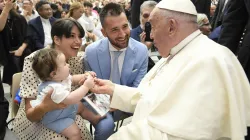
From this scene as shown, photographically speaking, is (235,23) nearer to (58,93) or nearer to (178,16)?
(178,16)

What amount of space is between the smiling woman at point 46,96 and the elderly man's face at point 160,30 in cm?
69

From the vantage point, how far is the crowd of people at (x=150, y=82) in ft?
4.93

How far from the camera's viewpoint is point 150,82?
6.18ft

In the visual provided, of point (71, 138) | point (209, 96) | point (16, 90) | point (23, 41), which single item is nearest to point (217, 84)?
point (209, 96)

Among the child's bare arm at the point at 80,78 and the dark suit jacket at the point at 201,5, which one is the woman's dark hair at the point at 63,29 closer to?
the child's bare arm at the point at 80,78

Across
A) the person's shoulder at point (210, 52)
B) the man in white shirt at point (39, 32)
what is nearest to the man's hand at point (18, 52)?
the man in white shirt at point (39, 32)

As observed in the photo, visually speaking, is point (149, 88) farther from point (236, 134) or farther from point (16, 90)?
point (16, 90)

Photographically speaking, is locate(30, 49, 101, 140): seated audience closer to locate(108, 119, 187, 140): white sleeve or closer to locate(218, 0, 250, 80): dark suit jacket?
locate(108, 119, 187, 140): white sleeve

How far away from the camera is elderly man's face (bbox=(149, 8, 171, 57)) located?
1648 millimetres

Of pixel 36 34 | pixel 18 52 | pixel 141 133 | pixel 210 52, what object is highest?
pixel 210 52

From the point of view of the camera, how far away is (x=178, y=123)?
1.49 meters

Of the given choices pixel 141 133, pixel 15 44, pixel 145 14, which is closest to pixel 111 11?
pixel 141 133

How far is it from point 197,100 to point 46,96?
887 mm

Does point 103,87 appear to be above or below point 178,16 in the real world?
below
